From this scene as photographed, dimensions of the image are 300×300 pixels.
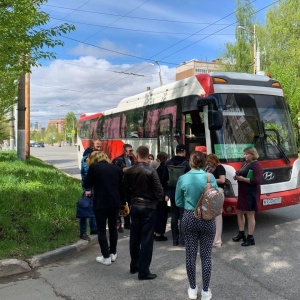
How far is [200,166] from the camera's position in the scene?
4383mm

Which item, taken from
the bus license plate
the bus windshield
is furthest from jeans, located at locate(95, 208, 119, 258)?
the bus license plate

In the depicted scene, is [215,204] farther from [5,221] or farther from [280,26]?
[280,26]

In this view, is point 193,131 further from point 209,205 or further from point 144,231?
point 209,205

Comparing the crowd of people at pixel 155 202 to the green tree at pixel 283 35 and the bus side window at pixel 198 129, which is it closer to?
the bus side window at pixel 198 129

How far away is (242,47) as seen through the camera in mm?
43562

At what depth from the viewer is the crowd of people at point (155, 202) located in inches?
166

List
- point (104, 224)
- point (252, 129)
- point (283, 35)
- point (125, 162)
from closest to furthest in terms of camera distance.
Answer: point (104, 224) < point (252, 129) < point (125, 162) < point (283, 35)

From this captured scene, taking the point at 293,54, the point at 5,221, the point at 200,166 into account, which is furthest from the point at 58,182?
the point at 293,54

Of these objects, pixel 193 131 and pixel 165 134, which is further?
pixel 165 134

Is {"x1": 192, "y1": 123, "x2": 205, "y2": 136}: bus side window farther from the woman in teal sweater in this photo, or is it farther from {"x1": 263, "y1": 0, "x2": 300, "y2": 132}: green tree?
{"x1": 263, "y1": 0, "x2": 300, "y2": 132}: green tree

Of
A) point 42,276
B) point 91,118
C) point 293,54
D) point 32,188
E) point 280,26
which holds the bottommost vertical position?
point 42,276

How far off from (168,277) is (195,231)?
1.11m

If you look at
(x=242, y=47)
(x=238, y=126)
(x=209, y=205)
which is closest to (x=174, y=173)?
(x=238, y=126)

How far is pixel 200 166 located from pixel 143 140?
261 inches
